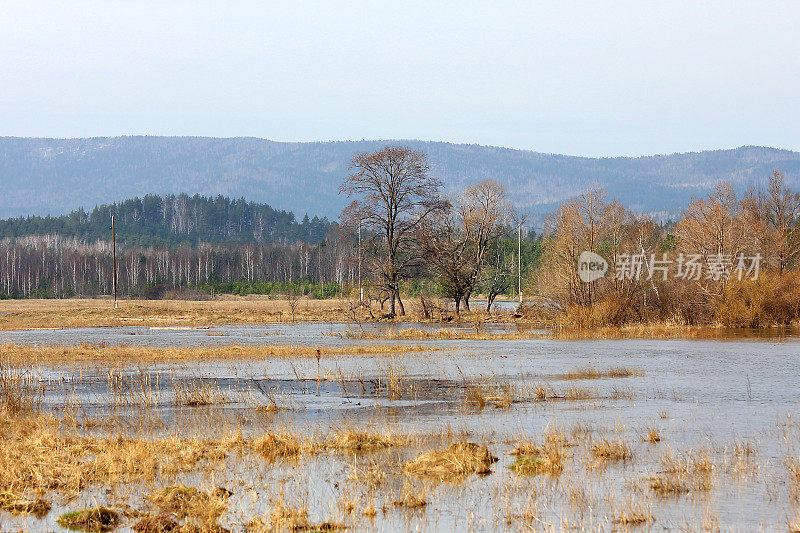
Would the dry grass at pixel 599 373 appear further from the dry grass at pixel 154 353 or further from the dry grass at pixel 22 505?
the dry grass at pixel 22 505

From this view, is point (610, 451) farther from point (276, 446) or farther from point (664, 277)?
point (664, 277)

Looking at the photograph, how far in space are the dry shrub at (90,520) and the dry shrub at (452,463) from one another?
500 centimetres

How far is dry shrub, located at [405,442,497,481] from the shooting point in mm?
14147

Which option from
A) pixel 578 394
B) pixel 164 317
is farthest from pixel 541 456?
pixel 164 317

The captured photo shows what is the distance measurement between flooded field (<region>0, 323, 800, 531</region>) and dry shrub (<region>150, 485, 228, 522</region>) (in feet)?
0.11

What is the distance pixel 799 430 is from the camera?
57.2 ft

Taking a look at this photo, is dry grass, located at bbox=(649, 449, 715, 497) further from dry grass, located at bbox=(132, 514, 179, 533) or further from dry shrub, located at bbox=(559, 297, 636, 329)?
dry shrub, located at bbox=(559, 297, 636, 329)

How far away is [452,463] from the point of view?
1432 centimetres

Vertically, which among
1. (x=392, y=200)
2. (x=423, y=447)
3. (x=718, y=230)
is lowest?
(x=423, y=447)

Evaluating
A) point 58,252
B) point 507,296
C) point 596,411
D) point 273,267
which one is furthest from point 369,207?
point 58,252

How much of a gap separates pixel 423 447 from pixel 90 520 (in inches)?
262

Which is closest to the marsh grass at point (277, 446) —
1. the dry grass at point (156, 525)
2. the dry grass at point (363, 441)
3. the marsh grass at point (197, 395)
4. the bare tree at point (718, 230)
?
the dry grass at point (363, 441)

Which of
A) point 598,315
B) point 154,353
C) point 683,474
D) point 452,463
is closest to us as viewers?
point 683,474

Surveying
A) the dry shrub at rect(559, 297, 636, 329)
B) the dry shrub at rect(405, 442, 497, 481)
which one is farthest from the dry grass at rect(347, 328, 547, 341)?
the dry shrub at rect(405, 442, 497, 481)
